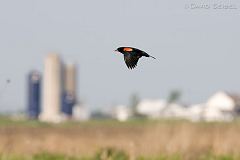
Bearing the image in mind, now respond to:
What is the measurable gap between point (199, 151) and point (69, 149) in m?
2.55

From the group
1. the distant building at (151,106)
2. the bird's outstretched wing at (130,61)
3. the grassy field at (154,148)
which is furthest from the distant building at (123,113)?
the bird's outstretched wing at (130,61)

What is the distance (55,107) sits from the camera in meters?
88.5

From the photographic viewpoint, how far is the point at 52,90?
296ft

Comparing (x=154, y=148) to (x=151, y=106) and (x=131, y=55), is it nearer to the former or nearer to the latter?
(x=131, y=55)

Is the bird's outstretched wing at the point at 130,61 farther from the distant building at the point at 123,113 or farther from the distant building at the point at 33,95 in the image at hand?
the distant building at the point at 33,95

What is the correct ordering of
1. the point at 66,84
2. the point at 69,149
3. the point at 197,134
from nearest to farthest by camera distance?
1. the point at 69,149
2. the point at 197,134
3. the point at 66,84

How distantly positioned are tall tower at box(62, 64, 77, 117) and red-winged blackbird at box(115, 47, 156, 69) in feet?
264

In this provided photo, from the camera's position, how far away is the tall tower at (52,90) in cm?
8825

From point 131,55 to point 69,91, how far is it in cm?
9445

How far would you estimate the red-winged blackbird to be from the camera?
476 centimetres

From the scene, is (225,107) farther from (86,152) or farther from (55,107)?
(86,152)

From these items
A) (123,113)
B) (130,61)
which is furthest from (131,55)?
(123,113)

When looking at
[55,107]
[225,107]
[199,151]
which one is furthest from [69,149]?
[55,107]

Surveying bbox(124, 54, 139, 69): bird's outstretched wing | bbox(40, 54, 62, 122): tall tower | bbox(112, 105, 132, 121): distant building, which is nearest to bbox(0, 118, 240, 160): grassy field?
bbox(124, 54, 139, 69): bird's outstretched wing
